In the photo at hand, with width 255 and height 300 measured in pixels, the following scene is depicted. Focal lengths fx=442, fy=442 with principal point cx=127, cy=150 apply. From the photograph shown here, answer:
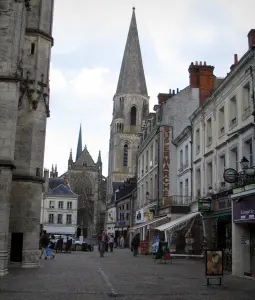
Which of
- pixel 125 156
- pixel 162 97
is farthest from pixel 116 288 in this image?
pixel 125 156

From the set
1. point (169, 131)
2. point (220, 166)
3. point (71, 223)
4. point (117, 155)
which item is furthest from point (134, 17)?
point (220, 166)

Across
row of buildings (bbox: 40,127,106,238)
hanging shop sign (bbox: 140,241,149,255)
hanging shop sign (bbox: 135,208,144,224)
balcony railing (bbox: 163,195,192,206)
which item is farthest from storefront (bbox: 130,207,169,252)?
row of buildings (bbox: 40,127,106,238)

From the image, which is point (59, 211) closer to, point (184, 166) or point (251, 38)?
point (184, 166)

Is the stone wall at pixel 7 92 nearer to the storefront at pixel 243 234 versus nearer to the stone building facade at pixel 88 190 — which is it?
the storefront at pixel 243 234

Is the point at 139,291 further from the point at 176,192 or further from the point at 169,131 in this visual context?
the point at 169,131

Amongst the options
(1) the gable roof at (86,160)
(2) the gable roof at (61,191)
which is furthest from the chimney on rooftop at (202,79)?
(1) the gable roof at (86,160)

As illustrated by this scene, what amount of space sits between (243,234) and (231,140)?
6159mm

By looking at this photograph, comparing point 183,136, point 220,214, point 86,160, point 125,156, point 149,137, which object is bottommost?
point 220,214

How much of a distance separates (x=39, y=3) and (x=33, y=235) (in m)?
10.6

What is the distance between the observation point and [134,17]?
10619cm

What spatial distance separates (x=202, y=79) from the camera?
125 ft

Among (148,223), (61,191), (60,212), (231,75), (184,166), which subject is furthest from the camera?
(61,191)

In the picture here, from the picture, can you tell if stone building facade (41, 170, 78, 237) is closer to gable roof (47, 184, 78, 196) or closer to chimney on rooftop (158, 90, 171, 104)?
gable roof (47, 184, 78, 196)

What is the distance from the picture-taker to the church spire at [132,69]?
102 m
